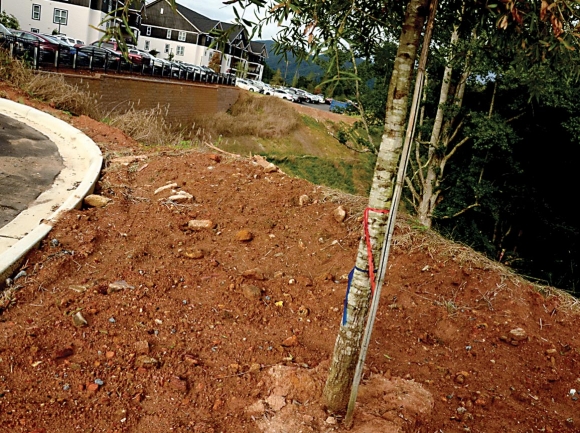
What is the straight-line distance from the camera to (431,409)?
3.02m

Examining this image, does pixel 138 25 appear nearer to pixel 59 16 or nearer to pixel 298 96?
pixel 59 16

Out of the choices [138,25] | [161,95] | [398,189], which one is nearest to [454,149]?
[398,189]

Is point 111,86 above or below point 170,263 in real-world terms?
above

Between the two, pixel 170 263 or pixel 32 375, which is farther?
pixel 170 263

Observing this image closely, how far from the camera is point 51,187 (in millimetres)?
6523

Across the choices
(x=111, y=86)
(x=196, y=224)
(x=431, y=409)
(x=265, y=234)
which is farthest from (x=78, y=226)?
(x=111, y=86)

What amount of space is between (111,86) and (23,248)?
1771 centimetres

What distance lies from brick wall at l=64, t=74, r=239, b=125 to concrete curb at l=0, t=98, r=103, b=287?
718cm

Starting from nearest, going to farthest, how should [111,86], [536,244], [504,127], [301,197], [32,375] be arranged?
1. [32,375]
2. [301,197]
3. [504,127]
4. [536,244]
5. [111,86]

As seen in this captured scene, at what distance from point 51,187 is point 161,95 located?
19980 millimetres

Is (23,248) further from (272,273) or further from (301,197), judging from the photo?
(301,197)

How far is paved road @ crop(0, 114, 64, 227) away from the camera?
19.0 ft

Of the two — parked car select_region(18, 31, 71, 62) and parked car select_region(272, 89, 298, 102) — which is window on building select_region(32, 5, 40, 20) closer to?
parked car select_region(272, 89, 298, 102)

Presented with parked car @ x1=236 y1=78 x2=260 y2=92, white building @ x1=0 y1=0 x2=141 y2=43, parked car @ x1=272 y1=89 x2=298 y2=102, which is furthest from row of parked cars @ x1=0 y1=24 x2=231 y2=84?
parked car @ x1=272 y1=89 x2=298 y2=102
